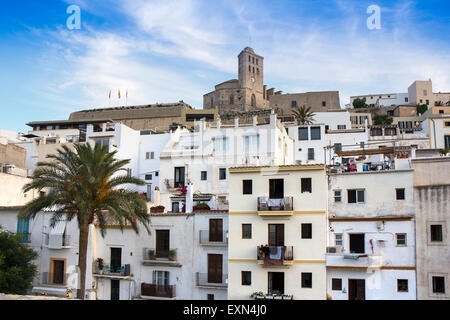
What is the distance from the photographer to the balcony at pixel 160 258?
30.3 metres

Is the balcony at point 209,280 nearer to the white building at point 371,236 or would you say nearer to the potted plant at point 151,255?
the potted plant at point 151,255

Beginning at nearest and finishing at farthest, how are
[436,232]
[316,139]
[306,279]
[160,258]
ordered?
[436,232] < [306,279] < [160,258] < [316,139]

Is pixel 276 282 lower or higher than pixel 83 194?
lower

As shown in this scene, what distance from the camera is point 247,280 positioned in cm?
2823

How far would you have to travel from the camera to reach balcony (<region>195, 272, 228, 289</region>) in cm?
2922

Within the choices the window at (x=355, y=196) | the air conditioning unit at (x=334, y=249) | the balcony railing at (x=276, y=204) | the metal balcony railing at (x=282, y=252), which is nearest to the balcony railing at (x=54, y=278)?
the metal balcony railing at (x=282, y=252)

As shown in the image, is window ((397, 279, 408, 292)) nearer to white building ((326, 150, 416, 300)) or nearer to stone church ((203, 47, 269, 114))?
white building ((326, 150, 416, 300))

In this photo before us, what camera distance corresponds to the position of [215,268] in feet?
97.5

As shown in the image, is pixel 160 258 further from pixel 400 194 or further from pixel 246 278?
pixel 400 194

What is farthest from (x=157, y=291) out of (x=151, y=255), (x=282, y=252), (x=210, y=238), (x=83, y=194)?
(x=282, y=252)

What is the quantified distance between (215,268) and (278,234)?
462 cm

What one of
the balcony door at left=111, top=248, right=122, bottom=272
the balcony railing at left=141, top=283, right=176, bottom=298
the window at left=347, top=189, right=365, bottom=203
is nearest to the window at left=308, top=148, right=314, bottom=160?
the window at left=347, top=189, right=365, bottom=203

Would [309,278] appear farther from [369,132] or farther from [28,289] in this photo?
[369,132]

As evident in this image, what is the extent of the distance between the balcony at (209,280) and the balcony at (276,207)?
15.5ft
